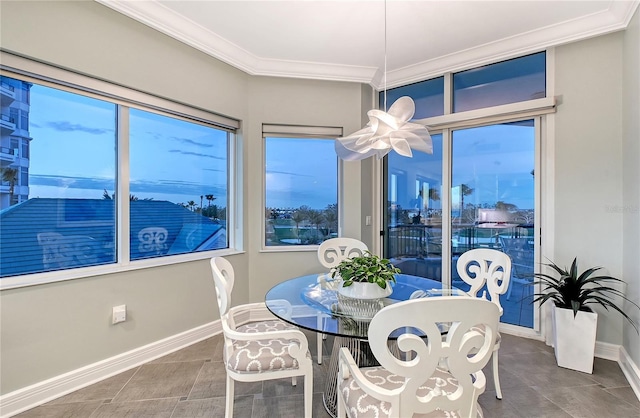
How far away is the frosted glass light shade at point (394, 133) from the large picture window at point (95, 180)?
1.78 m

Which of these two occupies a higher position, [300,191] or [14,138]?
[14,138]

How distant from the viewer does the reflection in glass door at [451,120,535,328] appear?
2961 millimetres

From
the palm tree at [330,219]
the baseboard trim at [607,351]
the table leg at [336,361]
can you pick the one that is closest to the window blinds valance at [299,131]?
the palm tree at [330,219]

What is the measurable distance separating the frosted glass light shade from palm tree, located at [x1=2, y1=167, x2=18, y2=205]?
2.17m

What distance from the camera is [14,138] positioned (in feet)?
6.31

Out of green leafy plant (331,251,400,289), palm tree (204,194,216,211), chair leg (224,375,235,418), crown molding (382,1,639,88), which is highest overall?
crown molding (382,1,639,88)

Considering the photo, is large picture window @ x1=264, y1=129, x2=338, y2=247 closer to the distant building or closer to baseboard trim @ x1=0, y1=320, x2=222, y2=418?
baseboard trim @ x1=0, y1=320, x2=222, y2=418

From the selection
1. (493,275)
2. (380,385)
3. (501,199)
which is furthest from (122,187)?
(501,199)

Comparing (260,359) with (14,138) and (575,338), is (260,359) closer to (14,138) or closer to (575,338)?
(14,138)

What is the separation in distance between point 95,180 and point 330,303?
2.05m

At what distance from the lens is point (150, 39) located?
2469mm

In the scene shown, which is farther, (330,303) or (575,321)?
(575,321)

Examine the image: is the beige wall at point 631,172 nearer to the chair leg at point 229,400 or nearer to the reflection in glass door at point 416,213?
the reflection in glass door at point 416,213

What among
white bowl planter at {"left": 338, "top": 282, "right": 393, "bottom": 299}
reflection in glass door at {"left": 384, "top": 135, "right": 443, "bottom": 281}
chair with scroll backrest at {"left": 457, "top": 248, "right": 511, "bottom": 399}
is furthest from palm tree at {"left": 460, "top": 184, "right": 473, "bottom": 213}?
white bowl planter at {"left": 338, "top": 282, "right": 393, "bottom": 299}
